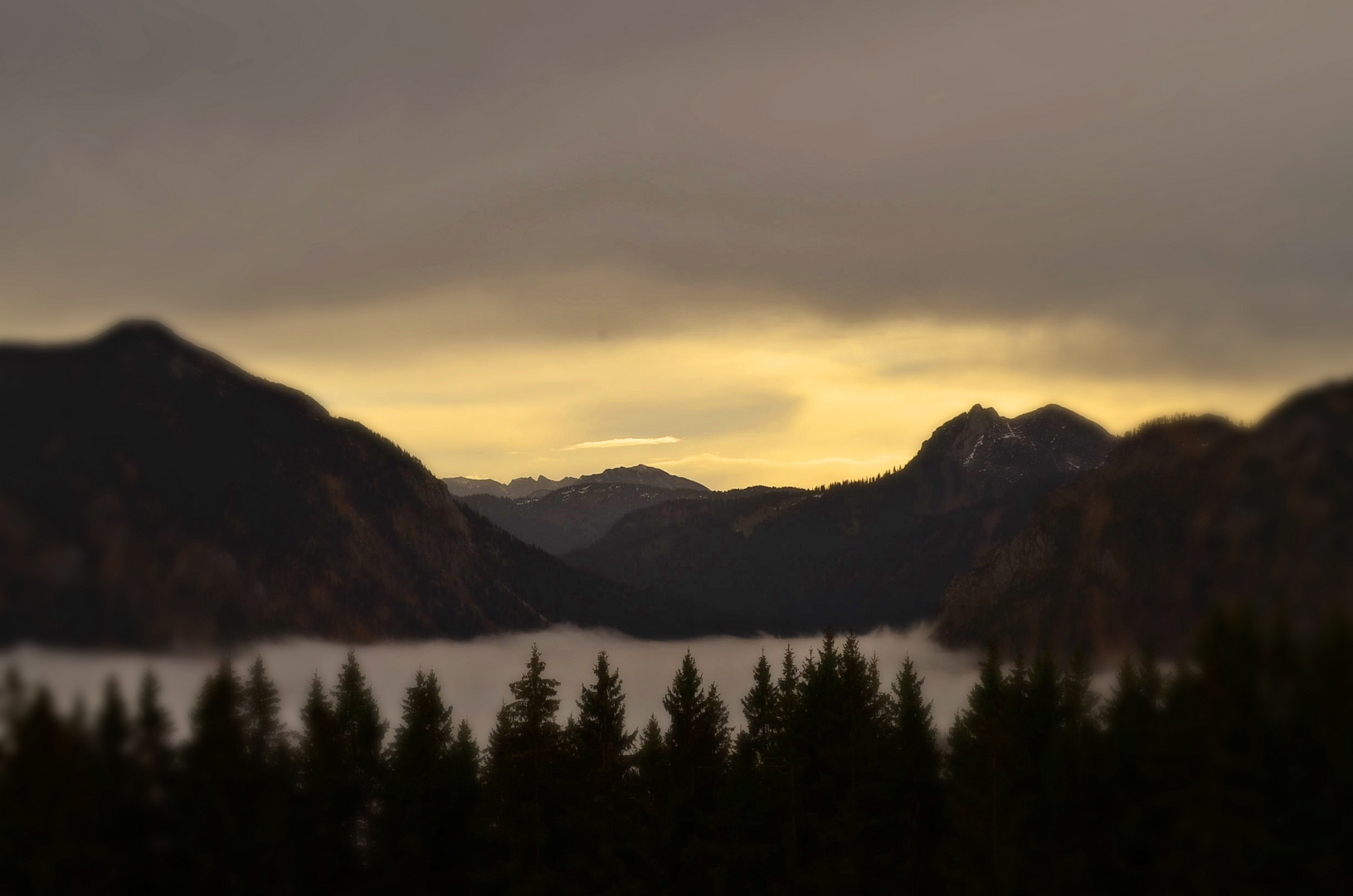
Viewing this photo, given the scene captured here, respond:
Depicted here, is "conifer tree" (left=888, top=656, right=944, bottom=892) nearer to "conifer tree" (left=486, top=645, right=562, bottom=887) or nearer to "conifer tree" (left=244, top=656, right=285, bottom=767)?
"conifer tree" (left=486, top=645, right=562, bottom=887)

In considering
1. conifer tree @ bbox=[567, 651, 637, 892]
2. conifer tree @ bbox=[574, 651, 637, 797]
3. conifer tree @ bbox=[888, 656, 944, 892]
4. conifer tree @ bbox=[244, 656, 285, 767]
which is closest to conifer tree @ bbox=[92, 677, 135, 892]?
conifer tree @ bbox=[244, 656, 285, 767]

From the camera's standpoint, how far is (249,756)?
213 ft

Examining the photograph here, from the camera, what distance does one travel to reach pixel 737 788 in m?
78.1

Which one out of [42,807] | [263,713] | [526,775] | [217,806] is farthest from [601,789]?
[42,807]

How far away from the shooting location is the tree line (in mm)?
50438

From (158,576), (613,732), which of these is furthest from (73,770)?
(158,576)

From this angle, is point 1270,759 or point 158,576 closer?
point 1270,759

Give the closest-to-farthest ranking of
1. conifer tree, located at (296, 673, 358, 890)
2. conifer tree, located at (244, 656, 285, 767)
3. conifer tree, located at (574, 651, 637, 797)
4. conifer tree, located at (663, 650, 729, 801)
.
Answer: conifer tree, located at (296, 673, 358, 890) < conifer tree, located at (244, 656, 285, 767) < conifer tree, located at (574, 651, 637, 797) < conifer tree, located at (663, 650, 729, 801)

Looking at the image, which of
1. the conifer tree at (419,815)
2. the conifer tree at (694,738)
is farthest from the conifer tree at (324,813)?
the conifer tree at (694,738)

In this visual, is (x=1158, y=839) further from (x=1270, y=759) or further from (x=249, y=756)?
(x=249, y=756)

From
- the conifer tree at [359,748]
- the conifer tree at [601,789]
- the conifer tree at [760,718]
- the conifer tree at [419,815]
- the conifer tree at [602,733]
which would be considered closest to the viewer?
the conifer tree at [419,815]

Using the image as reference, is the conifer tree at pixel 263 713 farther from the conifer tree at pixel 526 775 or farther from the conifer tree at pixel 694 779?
the conifer tree at pixel 694 779

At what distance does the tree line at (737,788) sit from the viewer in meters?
50.4

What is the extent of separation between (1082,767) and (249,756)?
153 feet
